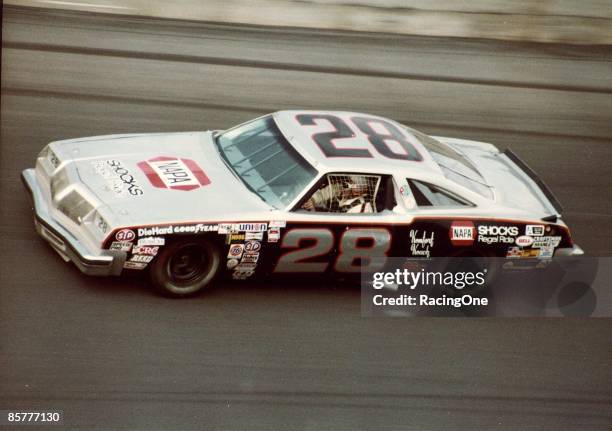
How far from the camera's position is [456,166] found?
6.49m

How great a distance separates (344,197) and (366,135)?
621 millimetres

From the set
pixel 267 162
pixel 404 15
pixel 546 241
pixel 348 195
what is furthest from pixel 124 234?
pixel 404 15

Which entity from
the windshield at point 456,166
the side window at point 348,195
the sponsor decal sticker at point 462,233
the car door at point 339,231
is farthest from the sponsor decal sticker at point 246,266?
the windshield at point 456,166

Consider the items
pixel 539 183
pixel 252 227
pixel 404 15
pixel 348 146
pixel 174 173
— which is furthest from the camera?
pixel 404 15

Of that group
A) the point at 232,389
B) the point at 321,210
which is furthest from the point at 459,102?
the point at 232,389

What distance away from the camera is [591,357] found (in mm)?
5996

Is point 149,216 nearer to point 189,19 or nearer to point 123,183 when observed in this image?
point 123,183

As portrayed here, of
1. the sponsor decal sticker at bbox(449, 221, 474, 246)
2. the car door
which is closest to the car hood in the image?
the car door

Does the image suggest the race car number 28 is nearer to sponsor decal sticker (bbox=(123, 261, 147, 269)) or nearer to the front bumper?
sponsor decal sticker (bbox=(123, 261, 147, 269))

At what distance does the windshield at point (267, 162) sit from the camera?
5828mm

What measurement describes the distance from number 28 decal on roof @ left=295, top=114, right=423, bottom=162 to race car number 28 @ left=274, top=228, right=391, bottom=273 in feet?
Answer: 1.94

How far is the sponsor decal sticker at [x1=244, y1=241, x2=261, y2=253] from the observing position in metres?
5.66

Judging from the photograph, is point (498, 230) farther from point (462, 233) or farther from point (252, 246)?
point (252, 246)

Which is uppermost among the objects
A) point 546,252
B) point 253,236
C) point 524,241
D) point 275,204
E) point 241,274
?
point 275,204
